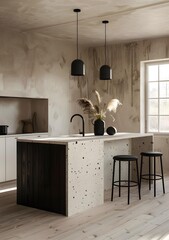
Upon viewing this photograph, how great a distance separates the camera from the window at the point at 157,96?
7.00 meters

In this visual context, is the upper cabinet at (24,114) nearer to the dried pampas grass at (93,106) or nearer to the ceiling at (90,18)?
the ceiling at (90,18)

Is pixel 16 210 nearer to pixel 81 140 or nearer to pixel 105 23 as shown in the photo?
pixel 81 140

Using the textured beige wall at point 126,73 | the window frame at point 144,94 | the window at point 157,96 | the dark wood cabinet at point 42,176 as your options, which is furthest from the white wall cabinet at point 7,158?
the window at point 157,96

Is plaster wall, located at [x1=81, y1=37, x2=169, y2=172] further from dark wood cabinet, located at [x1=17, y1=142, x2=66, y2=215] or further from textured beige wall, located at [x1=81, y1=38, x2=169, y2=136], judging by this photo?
dark wood cabinet, located at [x1=17, y1=142, x2=66, y2=215]

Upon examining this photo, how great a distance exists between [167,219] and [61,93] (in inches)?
158

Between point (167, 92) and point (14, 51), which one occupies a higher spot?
point (14, 51)

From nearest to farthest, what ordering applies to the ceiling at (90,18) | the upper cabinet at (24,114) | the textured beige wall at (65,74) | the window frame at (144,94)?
the ceiling at (90,18) → the textured beige wall at (65,74) → the upper cabinet at (24,114) → the window frame at (144,94)

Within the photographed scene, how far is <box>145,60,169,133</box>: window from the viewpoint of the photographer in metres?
7.00

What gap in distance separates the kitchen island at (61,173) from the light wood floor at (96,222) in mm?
126

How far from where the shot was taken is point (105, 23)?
5699 millimetres

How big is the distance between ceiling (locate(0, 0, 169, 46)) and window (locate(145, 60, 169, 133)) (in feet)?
2.34

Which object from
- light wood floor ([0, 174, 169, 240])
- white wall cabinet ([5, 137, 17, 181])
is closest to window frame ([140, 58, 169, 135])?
white wall cabinet ([5, 137, 17, 181])

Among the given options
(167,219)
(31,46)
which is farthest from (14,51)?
(167,219)

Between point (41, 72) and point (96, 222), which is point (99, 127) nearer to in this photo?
point (96, 222)
